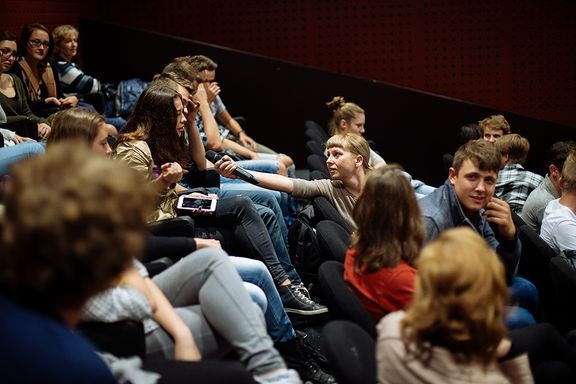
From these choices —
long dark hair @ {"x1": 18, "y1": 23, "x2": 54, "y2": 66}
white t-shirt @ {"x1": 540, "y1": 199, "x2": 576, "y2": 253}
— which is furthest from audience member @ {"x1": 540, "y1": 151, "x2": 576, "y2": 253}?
long dark hair @ {"x1": 18, "y1": 23, "x2": 54, "y2": 66}

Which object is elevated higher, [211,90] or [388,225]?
[388,225]

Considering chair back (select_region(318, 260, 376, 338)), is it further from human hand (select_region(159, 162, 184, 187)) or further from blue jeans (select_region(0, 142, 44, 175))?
blue jeans (select_region(0, 142, 44, 175))

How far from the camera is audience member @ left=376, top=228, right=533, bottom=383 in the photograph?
185 cm

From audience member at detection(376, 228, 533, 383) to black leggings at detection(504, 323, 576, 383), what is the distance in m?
0.41

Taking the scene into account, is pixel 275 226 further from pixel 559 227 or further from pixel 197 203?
Answer: pixel 559 227

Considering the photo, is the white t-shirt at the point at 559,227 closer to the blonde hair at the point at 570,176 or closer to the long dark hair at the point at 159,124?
the blonde hair at the point at 570,176

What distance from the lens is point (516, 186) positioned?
4508 mm

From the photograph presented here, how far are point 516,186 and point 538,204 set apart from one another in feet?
2.07

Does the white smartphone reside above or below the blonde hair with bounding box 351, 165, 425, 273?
below

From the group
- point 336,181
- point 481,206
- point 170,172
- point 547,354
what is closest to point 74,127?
point 170,172

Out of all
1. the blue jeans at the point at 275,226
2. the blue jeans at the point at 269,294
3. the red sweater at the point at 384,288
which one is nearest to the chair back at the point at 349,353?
the red sweater at the point at 384,288

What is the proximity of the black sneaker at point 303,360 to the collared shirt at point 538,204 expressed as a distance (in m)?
1.39

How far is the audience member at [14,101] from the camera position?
14.3ft

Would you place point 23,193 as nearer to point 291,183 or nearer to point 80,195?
point 80,195
